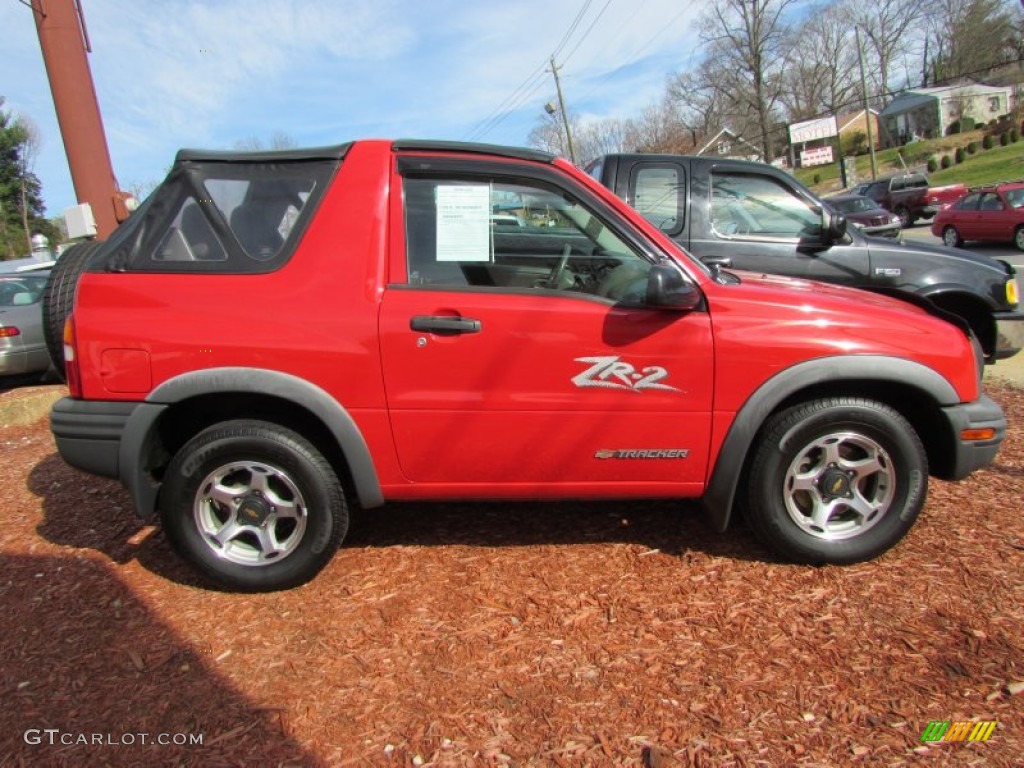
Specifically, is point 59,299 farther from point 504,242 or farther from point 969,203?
point 969,203

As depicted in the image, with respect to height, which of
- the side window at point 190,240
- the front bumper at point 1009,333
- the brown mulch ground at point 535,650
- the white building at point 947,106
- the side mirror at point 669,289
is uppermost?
the white building at point 947,106

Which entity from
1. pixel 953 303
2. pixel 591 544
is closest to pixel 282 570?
pixel 591 544

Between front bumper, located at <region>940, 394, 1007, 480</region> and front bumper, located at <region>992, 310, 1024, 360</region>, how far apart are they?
8.00 ft

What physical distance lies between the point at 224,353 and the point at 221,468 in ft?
1.68

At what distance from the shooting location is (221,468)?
2885 mm

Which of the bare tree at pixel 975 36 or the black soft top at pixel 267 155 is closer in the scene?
the black soft top at pixel 267 155

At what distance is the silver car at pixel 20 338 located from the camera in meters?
7.76

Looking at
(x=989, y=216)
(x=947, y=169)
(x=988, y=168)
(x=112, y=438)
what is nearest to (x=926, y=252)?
(x=112, y=438)

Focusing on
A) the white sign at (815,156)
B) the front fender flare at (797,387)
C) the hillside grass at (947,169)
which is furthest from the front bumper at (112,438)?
the white sign at (815,156)

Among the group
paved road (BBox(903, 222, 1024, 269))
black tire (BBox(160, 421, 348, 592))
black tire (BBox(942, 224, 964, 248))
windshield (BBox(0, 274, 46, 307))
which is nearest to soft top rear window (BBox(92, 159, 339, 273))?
black tire (BBox(160, 421, 348, 592))

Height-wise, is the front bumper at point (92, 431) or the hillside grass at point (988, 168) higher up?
the hillside grass at point (988, 168)

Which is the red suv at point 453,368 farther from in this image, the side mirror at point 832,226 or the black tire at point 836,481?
the side mirror at point 832,226

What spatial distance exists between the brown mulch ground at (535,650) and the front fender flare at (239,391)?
0.58 meters

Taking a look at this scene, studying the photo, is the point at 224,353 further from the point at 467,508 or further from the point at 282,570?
the point at 467,508
